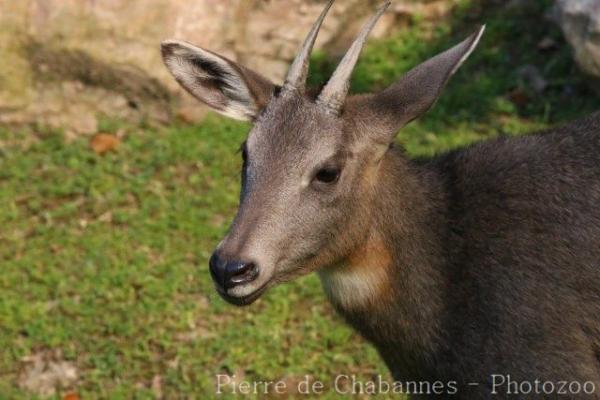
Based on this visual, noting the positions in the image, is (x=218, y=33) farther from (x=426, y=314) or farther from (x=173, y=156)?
(x=426, y=314)

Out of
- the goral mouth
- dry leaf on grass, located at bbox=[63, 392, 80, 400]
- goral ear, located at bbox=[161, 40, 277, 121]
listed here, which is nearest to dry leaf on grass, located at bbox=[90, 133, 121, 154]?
dry leaf on grass, located at bbox=[63, 392, 80, 400]

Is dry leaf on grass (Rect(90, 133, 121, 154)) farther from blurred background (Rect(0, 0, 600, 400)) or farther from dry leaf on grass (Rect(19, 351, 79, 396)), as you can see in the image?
dry leaf on grass (Rect(19, 351, 79, 396))

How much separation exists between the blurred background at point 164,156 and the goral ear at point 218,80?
178 centimetres

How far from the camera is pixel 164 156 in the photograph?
735cm

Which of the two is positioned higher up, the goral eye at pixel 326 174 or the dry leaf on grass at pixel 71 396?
the goral eye at pixel 326 174

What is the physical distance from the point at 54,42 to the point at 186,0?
1047 mm

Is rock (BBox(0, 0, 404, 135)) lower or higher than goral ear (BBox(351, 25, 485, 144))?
lower

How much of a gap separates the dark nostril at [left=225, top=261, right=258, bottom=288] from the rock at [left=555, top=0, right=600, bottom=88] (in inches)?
152

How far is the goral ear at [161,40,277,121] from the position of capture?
14.3 ft

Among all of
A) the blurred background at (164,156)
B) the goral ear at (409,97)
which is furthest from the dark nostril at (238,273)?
the blurred background at (164,156)

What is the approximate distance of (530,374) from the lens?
3.95m

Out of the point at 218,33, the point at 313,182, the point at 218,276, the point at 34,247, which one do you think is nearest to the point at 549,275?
the point at 313,182

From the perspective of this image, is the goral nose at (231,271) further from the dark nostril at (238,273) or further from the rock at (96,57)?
the rock at (96,57)

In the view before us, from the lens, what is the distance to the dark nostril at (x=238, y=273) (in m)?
3.77
